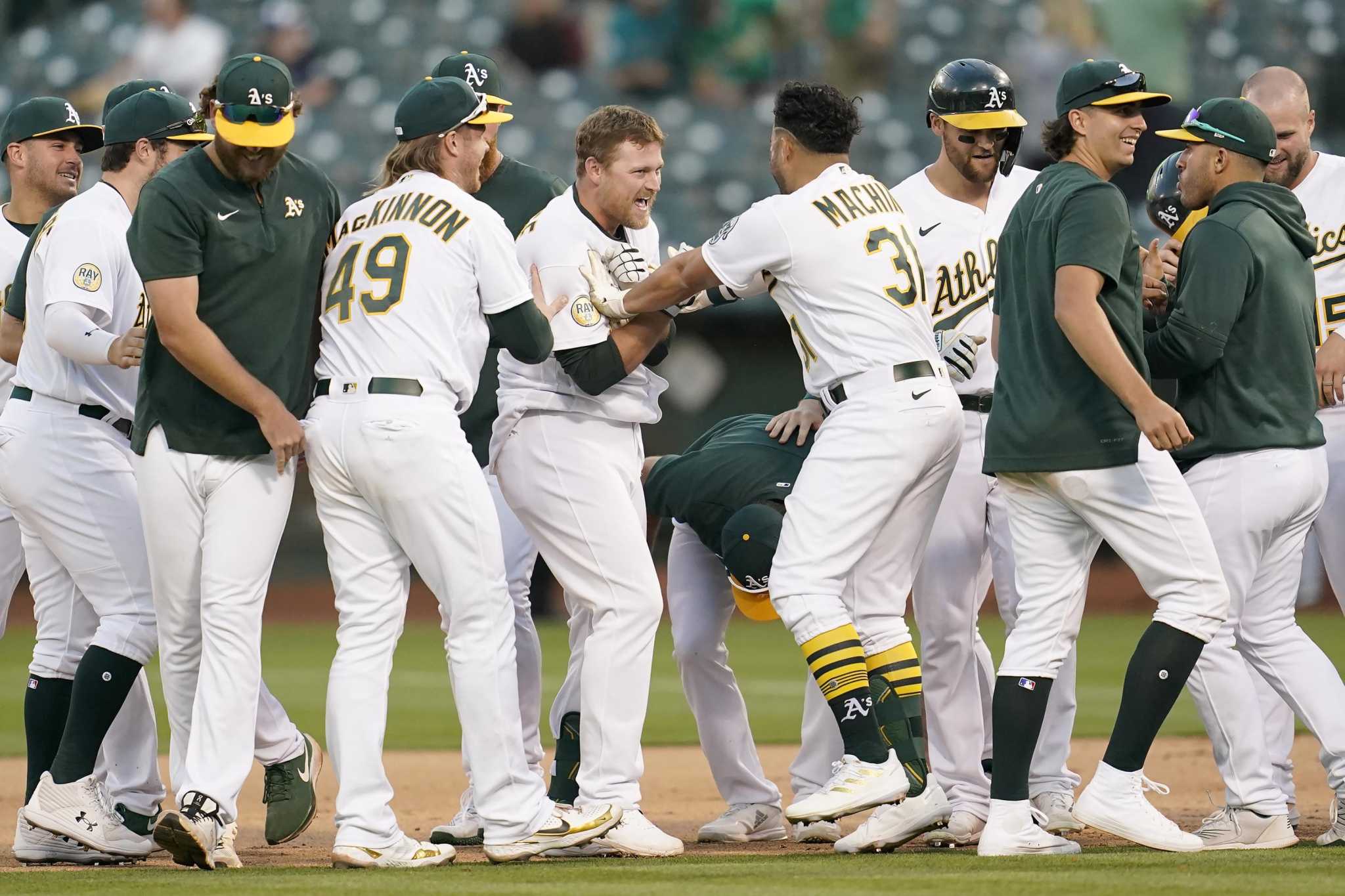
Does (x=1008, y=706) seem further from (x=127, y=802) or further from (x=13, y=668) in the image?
(x=13, y=668)

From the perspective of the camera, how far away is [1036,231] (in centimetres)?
438

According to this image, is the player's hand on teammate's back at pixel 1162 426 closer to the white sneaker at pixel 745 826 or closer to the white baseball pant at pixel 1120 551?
the white baseball pant at pixel 1120 551

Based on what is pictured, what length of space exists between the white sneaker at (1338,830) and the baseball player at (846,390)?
1248 mm

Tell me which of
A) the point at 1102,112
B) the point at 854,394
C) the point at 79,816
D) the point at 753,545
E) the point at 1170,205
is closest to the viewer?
the point at 1102,112

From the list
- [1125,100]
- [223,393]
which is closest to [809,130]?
[1125,100]

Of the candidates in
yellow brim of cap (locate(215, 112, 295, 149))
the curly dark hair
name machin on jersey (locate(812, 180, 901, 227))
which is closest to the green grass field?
name machin on jersey (locate(812, 180, 901, 227))

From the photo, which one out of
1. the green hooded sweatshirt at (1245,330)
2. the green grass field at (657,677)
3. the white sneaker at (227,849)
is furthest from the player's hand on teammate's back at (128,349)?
the green grass field at (657,677)

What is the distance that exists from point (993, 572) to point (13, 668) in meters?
7.86

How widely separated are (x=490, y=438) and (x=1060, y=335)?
1949 mm

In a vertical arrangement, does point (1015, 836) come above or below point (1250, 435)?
below

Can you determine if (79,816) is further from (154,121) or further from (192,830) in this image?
(154,121)

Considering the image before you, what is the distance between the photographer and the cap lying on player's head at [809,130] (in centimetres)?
464

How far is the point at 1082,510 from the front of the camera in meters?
4.34

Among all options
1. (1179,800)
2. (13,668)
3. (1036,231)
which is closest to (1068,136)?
(1036,231)
